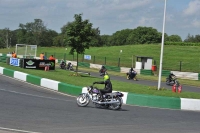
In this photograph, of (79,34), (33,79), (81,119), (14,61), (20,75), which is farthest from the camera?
(14,61)

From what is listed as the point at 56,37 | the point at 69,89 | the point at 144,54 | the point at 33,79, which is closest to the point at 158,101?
the point at 69,89

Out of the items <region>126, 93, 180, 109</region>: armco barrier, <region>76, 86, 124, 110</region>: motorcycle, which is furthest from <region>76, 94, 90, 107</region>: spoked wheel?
<region>126, 93, 180, 109</region>: armco barrier

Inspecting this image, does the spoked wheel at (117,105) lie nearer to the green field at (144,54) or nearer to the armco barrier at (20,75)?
the armco barrier at (20,75)

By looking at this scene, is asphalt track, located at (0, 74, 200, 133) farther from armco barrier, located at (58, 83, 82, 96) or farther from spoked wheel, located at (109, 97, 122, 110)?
armco barrier, located at (58, 83, 82, 96)

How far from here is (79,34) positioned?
27969mm

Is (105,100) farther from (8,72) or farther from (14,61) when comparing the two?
(14,61)

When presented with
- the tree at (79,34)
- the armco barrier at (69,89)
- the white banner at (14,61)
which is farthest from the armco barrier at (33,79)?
the white banner at (14,61)

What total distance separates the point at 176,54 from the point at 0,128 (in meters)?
63.5

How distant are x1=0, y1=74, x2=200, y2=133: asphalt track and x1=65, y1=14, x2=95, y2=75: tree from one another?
13.3 metres

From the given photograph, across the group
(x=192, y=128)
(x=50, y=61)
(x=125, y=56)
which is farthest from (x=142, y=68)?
(x=192, y=128)

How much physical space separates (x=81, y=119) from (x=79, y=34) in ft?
56.8

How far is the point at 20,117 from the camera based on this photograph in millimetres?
10734

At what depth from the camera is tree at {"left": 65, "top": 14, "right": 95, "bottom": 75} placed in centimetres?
2784

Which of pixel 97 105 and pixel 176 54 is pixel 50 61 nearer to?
pixel 97 105
